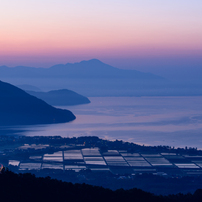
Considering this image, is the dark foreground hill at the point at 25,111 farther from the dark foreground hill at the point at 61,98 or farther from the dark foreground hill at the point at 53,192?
the dark foreground hill at the point at 53,192

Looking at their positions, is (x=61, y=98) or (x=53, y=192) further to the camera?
(x=61, y=98)

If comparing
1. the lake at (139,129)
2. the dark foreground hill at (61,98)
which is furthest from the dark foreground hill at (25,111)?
the dark foreground hill at (61,98)

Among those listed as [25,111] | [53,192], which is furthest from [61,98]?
[53,192]

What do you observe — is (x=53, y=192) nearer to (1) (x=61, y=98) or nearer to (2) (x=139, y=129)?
(2) (x=139, y=129)

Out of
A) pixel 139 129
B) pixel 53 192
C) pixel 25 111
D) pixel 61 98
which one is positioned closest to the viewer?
pixel 53 192

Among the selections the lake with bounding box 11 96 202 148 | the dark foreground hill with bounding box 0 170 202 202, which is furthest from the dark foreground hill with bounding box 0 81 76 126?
the dark foreground hill with bounding box 0 170 202 202

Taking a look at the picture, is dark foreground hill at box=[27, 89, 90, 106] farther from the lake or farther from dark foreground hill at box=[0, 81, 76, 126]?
the lake

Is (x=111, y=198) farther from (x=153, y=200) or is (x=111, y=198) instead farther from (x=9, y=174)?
(x=9, y=174)
